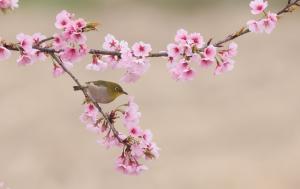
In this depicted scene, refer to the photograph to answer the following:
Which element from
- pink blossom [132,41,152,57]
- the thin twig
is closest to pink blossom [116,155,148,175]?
the thin twig

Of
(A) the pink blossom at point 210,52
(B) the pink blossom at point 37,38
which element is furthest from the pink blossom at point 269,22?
(B) the pink blossom at point 37,38

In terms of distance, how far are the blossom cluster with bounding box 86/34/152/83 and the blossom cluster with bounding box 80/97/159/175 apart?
0.14m

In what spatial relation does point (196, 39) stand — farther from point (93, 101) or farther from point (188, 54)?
point (93, 101)

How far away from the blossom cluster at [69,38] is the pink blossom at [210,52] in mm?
503

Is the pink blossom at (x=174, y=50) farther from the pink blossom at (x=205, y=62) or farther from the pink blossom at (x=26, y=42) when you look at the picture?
the pink blossom at (x=26, y=42)

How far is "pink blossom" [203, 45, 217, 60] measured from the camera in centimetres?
304

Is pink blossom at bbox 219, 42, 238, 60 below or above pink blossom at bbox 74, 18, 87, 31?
above

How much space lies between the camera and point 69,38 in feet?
10.1

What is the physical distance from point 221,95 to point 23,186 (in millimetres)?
3920

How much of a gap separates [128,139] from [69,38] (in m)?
0.49

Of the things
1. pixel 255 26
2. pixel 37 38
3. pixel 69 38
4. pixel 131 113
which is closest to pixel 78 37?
pixel 69 38

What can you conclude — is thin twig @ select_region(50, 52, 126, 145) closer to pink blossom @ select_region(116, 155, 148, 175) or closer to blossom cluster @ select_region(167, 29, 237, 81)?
pink blossom @ select_region(116, 155, 148, 175)

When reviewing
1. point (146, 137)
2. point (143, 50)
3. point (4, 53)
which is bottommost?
point (146, 137)

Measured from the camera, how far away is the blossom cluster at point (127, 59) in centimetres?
312
